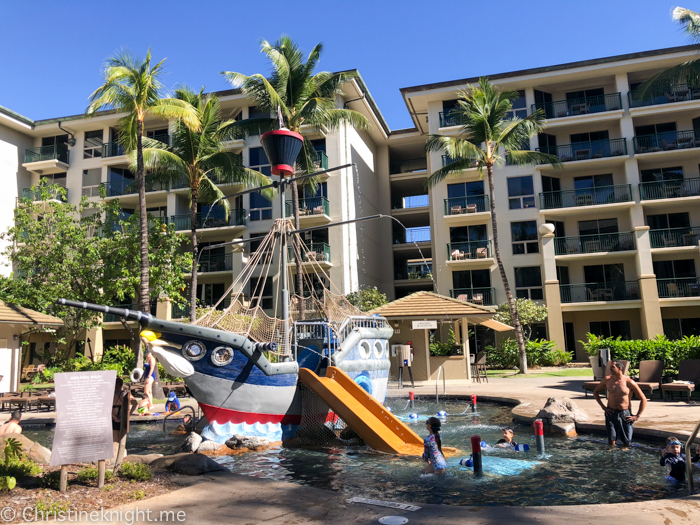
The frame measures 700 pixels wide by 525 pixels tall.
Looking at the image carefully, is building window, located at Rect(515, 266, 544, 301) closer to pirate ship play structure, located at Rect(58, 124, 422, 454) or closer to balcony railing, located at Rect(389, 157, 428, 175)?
balcony railing, located at Rect(389, 157, 428, 175)

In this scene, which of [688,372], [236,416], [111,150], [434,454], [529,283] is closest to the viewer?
[434,454]

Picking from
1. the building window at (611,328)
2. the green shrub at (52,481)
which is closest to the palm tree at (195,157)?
the green shrub at (52,481)

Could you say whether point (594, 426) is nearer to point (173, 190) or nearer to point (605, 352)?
point (605, 352)

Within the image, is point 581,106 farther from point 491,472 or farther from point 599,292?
point 491,472

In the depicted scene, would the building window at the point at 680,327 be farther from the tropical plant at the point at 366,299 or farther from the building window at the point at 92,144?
the building window at the point at 92,144

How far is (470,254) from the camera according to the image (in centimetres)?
3388

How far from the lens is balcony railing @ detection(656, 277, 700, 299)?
31359mm

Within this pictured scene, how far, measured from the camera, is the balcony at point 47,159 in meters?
38.3

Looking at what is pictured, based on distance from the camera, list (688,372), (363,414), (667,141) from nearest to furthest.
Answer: (363,414) < (688,372) < (667,141)

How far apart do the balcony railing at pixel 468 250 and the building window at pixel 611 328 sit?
8027 mm

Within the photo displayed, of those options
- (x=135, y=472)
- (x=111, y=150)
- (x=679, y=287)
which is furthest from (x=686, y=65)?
(x=111, y=150)

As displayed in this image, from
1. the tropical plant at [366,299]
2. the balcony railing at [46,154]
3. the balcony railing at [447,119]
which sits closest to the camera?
the tropical plant at [366,299]

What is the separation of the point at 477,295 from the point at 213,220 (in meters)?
17.9

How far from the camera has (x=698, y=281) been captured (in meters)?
31.4
